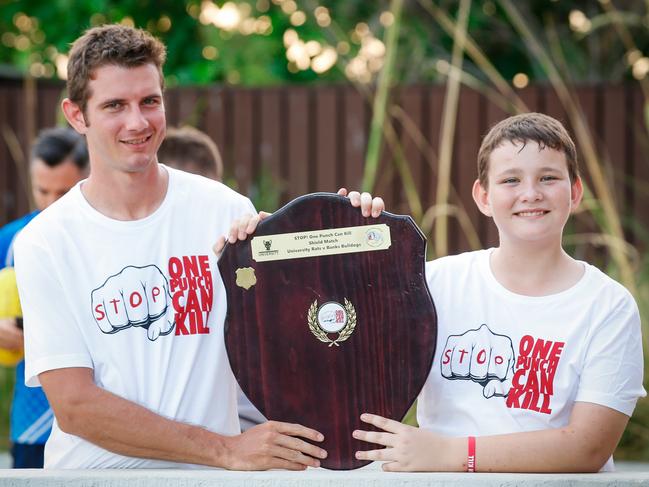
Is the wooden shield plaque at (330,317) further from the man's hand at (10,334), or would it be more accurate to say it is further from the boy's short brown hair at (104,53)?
the man's hand at (10,334)

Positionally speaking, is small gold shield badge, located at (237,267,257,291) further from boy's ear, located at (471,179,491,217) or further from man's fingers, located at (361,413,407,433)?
boy's ear, located at (471,179,491,217)

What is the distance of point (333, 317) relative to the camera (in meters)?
2.40

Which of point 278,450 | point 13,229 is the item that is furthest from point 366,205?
point 13,229

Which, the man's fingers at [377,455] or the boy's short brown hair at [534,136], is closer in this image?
the man's fingers at [377,455]

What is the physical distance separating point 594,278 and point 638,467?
314 centimetres

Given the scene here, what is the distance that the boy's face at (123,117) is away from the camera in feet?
8.36

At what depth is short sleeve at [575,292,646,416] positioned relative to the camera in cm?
229

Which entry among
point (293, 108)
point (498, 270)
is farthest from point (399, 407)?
point (293, 108)

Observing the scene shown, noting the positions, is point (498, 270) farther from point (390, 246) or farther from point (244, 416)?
point (244, 416)

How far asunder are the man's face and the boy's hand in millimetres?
1882

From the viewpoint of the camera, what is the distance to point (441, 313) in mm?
2467

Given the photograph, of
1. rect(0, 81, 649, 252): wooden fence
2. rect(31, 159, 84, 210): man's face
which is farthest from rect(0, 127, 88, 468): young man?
rect(0, 81, 649, 252): wooden fence

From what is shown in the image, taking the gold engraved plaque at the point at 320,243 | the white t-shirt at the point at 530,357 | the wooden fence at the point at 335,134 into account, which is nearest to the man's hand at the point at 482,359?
the white t-shirt at the point at 530,357

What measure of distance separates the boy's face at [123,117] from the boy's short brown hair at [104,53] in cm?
2
